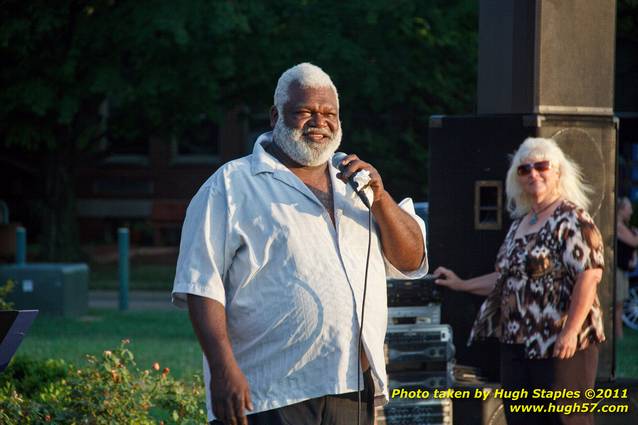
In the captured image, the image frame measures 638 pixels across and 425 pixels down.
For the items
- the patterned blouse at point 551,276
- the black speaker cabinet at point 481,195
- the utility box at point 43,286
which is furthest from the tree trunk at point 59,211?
the patterned blouse at point 551,276

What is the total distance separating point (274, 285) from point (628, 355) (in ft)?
32.1

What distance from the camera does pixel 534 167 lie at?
6285 mm

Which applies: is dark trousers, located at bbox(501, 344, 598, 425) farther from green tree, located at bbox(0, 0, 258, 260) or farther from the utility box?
green tree, located at bbox(0, 0, 258, 260)

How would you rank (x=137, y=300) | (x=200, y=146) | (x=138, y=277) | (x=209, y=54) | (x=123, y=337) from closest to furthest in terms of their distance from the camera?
1. (x=123, y=337)
2. (x=137, y=300)
3. (x=209, y=54)
4. (x=138, y=277)
5. (x=200, y=146)

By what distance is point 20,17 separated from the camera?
20.3m

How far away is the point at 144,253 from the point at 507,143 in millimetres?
22537

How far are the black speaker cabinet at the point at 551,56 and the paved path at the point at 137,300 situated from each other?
11.0 meters

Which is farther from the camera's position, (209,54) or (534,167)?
(209,54)

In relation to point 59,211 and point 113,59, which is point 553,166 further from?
point 59,211

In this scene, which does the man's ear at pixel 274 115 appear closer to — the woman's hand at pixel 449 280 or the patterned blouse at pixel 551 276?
the patterned blouse at pixel 551 276

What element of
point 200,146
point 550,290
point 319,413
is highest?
point 200,146

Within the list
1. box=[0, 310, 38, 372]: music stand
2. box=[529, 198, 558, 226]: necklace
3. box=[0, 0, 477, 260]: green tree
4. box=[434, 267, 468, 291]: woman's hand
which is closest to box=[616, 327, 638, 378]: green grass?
box=[434, 267, 468, 291]: woman's hand

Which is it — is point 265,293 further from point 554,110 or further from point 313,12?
point 313,12

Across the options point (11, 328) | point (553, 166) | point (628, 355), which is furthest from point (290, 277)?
point (628, 355)
